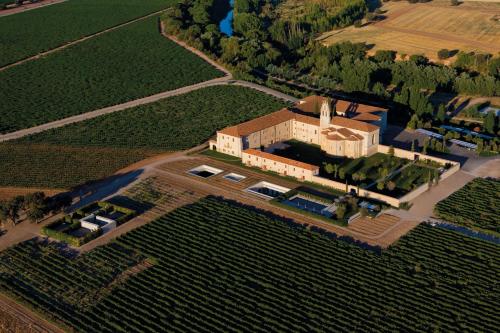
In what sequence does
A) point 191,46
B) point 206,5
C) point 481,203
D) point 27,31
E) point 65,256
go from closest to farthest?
1. point 65,256
2. point 481,203
3. point 191,46
4. point 27,31
5. point 206,5

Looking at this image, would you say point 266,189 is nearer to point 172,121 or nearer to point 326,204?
point 326,204

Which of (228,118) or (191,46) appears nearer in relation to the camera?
(228,118)

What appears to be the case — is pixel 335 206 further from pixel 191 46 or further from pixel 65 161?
pixel 191 46

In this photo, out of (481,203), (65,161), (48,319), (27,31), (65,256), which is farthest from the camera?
(27,31)

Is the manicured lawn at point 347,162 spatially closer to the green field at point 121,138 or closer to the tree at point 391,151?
the tree at point 391,151

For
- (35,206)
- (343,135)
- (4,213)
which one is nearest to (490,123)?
(343,135)

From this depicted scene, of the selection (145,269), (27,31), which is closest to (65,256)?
(145,269)
